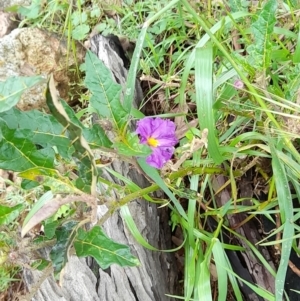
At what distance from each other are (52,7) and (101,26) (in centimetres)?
26

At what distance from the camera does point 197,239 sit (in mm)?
1047

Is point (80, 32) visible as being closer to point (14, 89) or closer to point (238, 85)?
point (238, 85)

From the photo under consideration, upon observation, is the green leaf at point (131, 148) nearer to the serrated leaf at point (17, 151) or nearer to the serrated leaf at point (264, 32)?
the serrated leaf at point (17, 151)

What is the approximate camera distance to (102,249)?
0.68 meters

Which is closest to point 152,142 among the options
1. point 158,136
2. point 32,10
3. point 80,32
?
point 158,136

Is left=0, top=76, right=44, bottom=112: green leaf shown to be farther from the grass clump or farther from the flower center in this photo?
the flower center

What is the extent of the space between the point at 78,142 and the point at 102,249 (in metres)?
0.20

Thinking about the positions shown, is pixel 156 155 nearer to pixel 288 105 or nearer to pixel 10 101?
pixel 288 105

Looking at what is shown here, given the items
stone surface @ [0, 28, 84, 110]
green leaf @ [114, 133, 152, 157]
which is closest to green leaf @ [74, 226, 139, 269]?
green leaf @ [114, 133, 152, 157]

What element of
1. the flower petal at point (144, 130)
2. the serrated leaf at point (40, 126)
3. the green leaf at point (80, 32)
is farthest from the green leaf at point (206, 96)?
the green leaf at point (80, 32)

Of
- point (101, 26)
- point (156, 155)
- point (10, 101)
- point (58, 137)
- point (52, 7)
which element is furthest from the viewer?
point (52, 7)

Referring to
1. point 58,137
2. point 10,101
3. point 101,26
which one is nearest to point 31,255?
point 58,137

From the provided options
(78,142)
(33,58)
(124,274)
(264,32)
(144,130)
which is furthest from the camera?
(33,58)

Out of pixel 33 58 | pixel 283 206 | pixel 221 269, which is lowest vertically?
pixel 221 269
